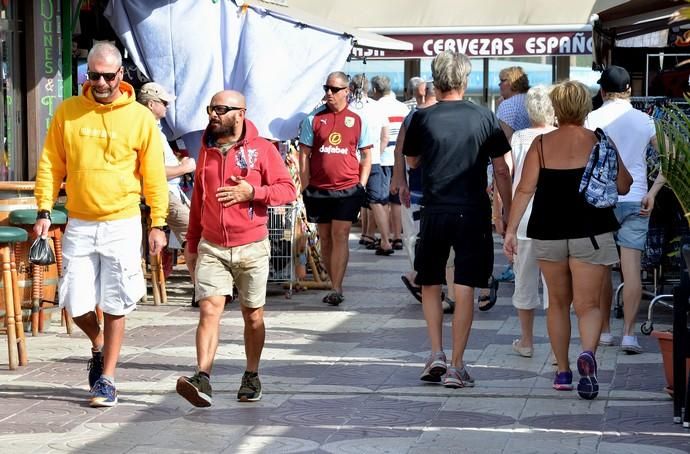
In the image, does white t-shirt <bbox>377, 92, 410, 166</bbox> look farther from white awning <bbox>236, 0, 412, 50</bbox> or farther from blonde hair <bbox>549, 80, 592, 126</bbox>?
blonde hair <bbox>549, 80, 592, 126</bbox>

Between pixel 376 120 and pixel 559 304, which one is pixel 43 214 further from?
pixel 376 120

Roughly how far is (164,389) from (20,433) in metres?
1.29

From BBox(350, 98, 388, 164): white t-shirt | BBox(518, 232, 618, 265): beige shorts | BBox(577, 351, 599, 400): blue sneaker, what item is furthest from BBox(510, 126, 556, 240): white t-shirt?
BBox(350, 98, 388, 164): white t-shirt

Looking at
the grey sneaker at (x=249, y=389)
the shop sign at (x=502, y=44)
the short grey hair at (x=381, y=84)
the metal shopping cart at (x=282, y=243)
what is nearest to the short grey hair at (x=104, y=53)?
the grey sneaker at (x=249, y=389)

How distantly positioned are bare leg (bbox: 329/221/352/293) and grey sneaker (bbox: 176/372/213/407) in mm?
4628

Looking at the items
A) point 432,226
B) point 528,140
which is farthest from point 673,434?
point 528,140

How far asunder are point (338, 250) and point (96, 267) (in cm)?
459

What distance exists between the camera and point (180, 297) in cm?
1257

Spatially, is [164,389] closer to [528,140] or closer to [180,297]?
[528,140]

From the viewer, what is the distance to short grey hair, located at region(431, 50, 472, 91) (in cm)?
823

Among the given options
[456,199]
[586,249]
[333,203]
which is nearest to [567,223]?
[586,249]

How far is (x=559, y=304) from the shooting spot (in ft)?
26.2

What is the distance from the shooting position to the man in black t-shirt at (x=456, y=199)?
26.7 feet

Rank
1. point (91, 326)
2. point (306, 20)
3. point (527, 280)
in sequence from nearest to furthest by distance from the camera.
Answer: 1. point (91, 326)
2. point (527, 280)
3. point (306, 20)
